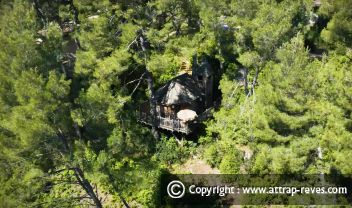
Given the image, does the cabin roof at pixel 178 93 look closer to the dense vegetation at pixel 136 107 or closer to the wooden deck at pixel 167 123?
the wooden deck at pixel 167 123

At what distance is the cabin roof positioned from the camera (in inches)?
1041

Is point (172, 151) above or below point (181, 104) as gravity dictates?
below

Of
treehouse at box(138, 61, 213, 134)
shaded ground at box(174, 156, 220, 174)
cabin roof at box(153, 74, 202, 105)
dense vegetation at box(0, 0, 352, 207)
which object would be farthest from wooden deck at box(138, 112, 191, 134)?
shaded ground at box(174, 156, 220, 174)

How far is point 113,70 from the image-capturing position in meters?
22.9

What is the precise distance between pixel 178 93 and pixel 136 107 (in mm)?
4345

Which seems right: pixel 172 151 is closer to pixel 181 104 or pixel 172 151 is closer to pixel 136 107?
pixel 181 104

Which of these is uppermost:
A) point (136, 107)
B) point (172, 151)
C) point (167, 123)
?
point (136, 107)
